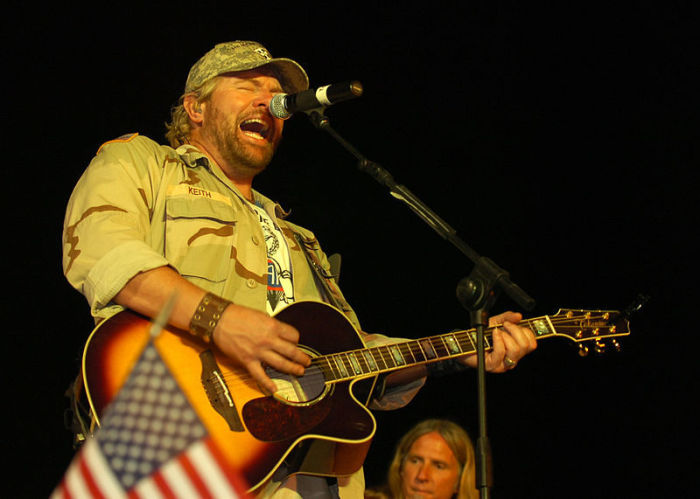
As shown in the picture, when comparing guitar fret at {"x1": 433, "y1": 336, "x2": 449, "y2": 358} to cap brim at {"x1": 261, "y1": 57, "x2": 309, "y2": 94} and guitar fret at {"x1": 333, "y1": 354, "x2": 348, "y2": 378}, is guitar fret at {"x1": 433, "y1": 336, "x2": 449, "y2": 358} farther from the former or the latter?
cap brim at {"x1": 261, "y1": 57, "x2": 309, "y2": 94}

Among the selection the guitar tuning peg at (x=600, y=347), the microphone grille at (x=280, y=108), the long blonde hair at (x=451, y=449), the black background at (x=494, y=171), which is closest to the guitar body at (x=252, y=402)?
the microphone grille at (x=280, y=108)

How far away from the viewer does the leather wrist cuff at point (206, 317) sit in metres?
1.79

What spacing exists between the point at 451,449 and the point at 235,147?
2835 mm

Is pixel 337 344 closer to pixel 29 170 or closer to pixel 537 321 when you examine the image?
pixel 537 321

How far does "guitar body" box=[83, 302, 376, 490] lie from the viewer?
1746 mm

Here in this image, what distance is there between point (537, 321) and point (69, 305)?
8.09 ft

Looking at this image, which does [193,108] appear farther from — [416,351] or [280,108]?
[416,351]

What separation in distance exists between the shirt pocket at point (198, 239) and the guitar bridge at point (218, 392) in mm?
370

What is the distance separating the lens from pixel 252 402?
6.17ft

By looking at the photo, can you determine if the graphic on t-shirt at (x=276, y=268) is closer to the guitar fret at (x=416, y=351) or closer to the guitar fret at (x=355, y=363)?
the guitar fret at (x=355, y=363)

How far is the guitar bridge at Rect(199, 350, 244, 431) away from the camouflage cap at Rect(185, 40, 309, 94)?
1.44 m

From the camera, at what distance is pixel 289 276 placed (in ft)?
8.34

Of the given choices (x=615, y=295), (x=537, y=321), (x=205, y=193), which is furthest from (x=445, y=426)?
(x=205, y=193)

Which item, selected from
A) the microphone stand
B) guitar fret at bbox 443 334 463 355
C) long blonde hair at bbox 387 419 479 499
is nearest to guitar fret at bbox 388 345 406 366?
guitar fret at bbox 443 334 463 355
